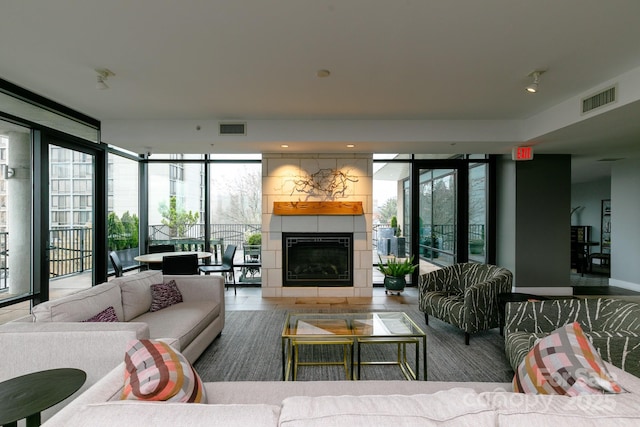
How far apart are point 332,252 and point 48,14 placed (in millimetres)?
4298

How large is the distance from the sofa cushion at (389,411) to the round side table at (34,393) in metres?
1.14

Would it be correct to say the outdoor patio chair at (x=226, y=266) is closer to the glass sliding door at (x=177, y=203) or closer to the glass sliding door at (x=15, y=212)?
the glass sliding door at (x=177, y=203)

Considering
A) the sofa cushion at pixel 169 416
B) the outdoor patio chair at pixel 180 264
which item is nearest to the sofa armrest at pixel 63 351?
the sofa cushion at pixel 169 416

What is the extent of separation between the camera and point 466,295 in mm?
3229

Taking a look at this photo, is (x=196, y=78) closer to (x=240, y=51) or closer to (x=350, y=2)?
(x=240, y=51)

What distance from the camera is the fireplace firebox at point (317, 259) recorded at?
5.36 m

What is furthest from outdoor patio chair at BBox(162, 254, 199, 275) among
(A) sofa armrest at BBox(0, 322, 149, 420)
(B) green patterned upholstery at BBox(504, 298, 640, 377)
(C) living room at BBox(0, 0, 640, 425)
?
(B) green patterned upholstery at BBox(504, 298, 640, 377)

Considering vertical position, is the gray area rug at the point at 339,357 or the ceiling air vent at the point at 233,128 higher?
the ceiling air vent at the point at 233,128

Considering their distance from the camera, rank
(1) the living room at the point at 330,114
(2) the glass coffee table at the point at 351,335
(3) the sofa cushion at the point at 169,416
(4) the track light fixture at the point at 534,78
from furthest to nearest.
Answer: (4) the track light fixture at the point at 534,78 → (2) the glass coffee table at the point at 351,335 → (1) the living room at the point at 330,114 → (3) the sofa cushion at the point at 169,416

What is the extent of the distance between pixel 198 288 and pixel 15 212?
2159 millimetres

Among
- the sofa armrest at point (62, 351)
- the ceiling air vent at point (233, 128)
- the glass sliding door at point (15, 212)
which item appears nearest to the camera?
the sofa armrest at point (62, 351)

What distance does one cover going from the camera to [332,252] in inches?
213

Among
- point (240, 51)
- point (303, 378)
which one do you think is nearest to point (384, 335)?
point (303, 378)

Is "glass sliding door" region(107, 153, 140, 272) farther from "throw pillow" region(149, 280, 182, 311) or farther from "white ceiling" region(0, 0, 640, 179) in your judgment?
"throw pillow" region(149, 280, 182, 311)
